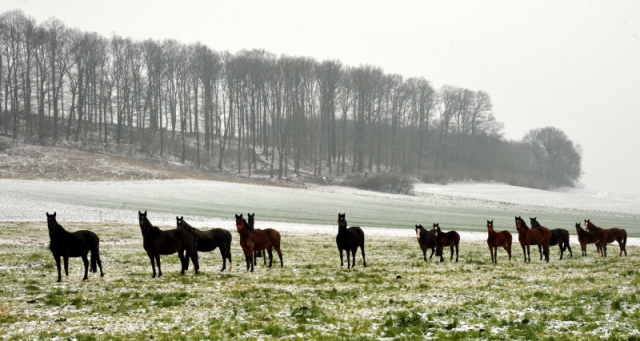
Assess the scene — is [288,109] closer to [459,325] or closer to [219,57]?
[219,57]

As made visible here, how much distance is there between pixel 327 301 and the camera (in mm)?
10977

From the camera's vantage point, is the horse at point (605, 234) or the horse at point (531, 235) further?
the horse at point (605, 234)

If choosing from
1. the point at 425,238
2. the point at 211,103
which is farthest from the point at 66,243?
the point at 211,103

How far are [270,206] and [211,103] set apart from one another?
3571 cm

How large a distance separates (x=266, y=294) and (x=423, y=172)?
8544cm

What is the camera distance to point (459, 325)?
8.88 metres

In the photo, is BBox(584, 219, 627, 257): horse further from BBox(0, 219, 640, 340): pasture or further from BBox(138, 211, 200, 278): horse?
BBox(138, 211, 200, 278): horse

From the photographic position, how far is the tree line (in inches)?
2820

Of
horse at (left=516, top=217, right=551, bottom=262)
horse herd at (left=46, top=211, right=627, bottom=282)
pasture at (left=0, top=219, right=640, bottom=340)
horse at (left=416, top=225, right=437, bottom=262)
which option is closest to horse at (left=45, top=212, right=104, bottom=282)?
horse herd at (left=46, top=211, right=627, bottom=282)

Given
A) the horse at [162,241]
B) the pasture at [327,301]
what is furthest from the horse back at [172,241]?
the pasture at [327,301]

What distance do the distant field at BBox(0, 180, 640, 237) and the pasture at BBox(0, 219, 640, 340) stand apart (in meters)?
21.5

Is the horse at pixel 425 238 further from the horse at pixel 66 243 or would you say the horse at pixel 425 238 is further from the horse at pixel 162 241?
the horse at pixel 66 243

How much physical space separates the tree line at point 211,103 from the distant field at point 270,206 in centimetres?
1671

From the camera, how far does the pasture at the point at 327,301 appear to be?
8523 millimetres
